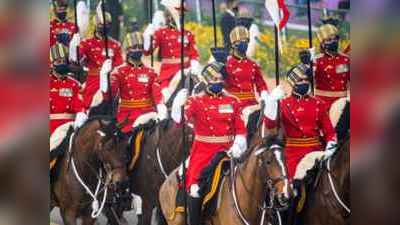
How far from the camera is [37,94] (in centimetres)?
416

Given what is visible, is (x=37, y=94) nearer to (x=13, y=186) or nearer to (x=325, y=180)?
(x=13, y=186)

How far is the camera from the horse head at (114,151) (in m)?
4.09

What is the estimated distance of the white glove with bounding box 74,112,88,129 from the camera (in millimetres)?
4168

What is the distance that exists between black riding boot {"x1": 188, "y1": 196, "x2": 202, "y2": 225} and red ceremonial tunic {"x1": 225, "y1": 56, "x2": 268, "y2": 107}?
633 millimetres

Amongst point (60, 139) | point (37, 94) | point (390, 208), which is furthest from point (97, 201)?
point (390, 208)

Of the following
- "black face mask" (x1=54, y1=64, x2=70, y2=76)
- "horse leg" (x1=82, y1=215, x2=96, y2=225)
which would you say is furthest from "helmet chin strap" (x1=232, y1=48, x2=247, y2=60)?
"horse leg" (x1=82, y1=215, x2=96, y2=225)

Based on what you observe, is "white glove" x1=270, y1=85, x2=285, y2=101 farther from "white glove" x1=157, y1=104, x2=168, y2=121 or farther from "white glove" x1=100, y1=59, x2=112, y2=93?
"white glove" x1=100, y1=59, x2=112, y2=93

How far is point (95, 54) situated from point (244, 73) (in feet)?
3.12

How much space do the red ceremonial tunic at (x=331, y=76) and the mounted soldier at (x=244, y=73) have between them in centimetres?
31

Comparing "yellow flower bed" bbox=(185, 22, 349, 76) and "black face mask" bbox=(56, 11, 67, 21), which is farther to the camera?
"black face mask" bbox=(56, 11, 67, 21)

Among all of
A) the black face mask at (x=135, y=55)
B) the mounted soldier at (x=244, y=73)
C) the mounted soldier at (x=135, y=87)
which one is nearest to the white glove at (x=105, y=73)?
the mounted soldier at (x=135, y=87)

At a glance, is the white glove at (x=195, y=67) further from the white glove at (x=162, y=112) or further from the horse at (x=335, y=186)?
the horse at (x=335, y=186)

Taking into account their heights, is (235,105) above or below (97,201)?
above

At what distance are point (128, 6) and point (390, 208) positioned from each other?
1.93 metres
